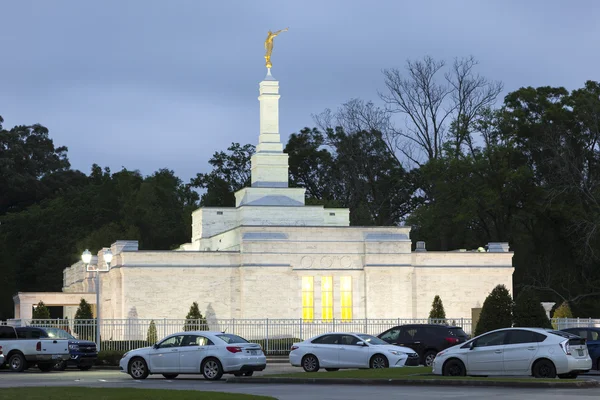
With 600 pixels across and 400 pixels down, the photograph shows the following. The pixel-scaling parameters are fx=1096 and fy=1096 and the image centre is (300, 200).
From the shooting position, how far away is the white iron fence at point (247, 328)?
4709 cm

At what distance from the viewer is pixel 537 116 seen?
7631 cm

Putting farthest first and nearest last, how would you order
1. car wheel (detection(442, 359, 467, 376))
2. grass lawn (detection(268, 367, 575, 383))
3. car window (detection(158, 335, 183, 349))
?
car window (detection(158, 335, 183, 349)) < car wheel (detection(442, 359, 467, 376)) < grass lawn (detection(268, 367, 575, 383))

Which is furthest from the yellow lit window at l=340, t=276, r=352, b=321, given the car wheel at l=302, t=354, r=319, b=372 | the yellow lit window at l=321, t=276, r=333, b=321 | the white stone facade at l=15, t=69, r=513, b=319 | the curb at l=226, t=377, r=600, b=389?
the curb at l=226, t=377, r=600, b=389

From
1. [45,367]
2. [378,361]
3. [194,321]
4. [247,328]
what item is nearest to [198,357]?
[378,361]

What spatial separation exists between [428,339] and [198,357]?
8709 mm

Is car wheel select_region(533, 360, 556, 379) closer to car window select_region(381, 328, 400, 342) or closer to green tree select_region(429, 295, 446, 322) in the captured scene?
car window select_region(381, 328, 400, 342)

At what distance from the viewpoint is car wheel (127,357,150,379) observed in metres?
32.0

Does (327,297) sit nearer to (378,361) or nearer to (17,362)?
(17,362)

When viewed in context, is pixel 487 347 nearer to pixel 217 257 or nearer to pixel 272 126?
pixel 217 257

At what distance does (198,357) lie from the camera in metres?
31.4

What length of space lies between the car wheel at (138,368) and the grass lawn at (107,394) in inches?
299

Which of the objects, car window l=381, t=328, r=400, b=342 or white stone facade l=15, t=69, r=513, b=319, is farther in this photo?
white stone facade l=15, t=69, r=513, b=319

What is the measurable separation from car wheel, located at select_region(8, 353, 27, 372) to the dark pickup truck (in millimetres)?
817

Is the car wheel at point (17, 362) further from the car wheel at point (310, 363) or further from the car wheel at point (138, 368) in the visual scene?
the car wheel at point (310, 363)
